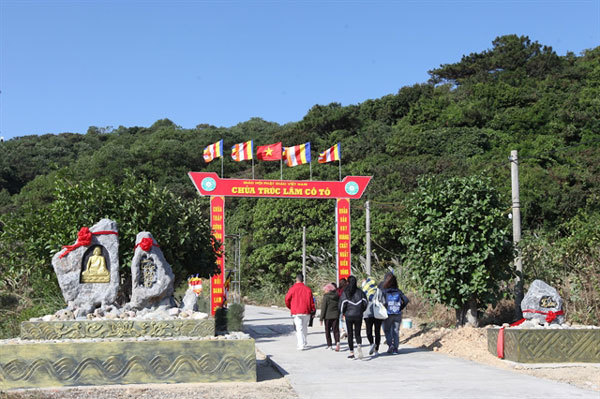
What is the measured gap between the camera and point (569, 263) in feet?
44.7

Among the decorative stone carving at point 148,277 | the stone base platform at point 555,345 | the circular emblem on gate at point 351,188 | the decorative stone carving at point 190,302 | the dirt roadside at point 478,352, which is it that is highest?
the circular emblem on gate at point 351,188

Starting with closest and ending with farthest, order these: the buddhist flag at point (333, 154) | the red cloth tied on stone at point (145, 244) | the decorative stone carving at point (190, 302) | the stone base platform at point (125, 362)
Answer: the stone base platform at point (125, 362)
the red cloth tied on stone at point (145, 244)
the decorative stone carving at point (190, 302)
the buddhist flag at point (333, 154)

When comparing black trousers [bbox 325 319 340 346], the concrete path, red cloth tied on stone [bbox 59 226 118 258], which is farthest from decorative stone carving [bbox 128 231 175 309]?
black trousers [bbox 325 319 340 346]

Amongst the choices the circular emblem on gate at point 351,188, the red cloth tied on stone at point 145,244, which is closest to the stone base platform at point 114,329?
the red cloth tied on stone at point 145,244

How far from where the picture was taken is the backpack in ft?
37.2

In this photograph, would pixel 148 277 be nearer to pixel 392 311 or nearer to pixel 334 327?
pixel 334 327

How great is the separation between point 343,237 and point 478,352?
13.7 metres

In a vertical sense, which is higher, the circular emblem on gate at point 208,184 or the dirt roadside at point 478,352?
the circular emblem on gate at point 208,184

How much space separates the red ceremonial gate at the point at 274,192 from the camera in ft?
75.0

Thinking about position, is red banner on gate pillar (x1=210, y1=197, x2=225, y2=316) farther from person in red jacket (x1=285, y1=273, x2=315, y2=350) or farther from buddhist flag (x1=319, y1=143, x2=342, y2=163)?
person in red jacket (x1=285, y1=273, x2=315, y2=350)

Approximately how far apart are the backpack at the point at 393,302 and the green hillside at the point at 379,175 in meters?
2.43

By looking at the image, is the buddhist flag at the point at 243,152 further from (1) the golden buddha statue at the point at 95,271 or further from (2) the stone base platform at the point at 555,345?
(2) the stone base platform at the point at 555,345

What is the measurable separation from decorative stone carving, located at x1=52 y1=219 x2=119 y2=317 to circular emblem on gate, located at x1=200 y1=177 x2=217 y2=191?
12.6 metres

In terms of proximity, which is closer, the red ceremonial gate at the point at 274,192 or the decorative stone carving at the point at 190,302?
the decorative stone carving at the point at 190,302
